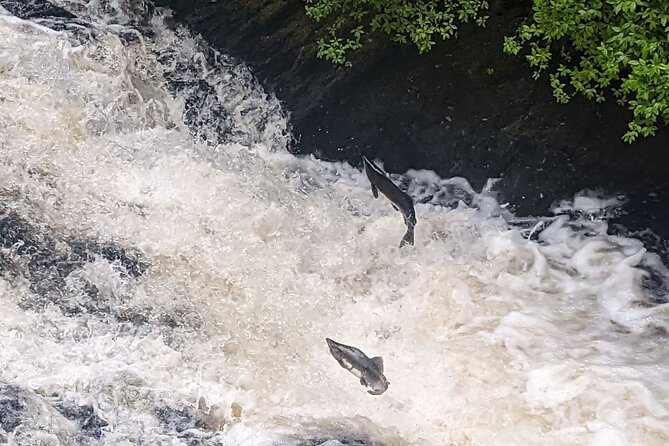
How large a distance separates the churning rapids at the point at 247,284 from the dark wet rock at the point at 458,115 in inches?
5.9

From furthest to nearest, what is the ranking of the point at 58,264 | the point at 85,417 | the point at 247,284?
the point at 247,284 → the point at 58,264 → the point at 85,417

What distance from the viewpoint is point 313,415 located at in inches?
184

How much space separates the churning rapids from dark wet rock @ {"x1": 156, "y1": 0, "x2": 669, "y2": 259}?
15 centimetres

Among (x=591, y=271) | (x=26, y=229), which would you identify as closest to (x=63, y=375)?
(x=26, y=229)

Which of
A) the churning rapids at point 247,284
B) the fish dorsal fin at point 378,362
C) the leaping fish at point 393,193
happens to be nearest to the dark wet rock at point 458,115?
the churning rapids at point 247,284

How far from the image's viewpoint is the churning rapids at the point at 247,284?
15.0 feet

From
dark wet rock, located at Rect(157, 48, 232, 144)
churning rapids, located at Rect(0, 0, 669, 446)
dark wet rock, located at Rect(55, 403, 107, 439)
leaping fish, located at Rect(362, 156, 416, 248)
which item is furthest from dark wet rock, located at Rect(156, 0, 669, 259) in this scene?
dark wet rock, located at Rect(55, 403, 107, 439)

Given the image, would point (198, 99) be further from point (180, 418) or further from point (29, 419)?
point (29, 419)

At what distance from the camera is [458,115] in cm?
596

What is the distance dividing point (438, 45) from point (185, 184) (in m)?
2.17

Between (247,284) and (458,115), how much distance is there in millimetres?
2022

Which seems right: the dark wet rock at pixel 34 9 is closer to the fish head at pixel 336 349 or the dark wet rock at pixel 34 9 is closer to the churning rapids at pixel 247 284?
the churning rapids at pixel 247 284

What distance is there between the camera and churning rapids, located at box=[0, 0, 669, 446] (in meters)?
4.57

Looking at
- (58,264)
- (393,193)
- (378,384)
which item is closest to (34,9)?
(58,264)
